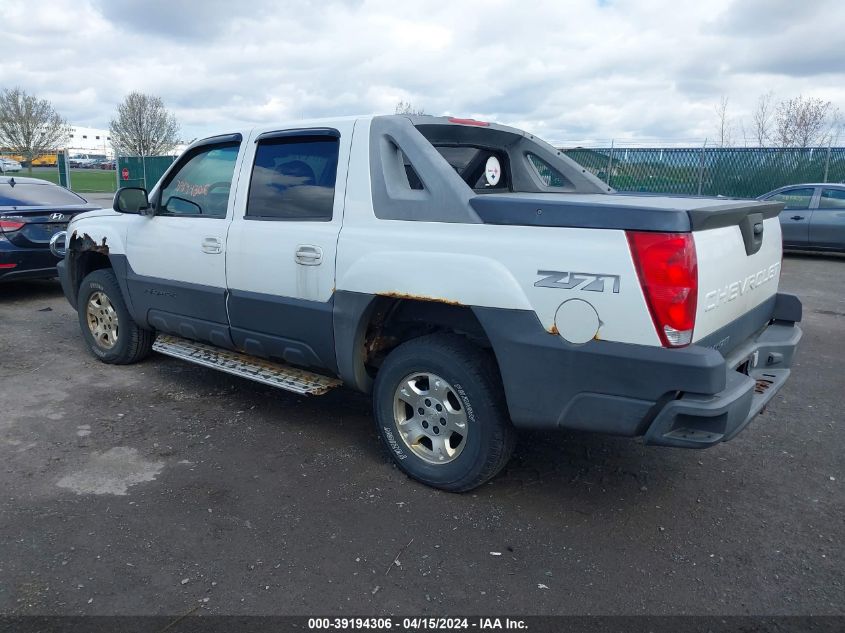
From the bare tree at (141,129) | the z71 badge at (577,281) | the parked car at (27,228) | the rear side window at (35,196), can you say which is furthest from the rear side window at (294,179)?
the bare tree at (141,129)

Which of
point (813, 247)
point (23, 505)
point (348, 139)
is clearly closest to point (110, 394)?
point (23, 505)

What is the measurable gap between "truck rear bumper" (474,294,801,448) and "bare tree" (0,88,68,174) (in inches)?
1776

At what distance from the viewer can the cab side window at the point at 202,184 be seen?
15.3 feet

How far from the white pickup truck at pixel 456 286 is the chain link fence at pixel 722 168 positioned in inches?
519

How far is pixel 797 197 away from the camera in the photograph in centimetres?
1301

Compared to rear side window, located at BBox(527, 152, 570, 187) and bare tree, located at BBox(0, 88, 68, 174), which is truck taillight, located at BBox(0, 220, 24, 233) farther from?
bare tree, located at BBox(0, 88, 68, 174)

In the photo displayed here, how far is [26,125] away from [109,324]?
1714 inches

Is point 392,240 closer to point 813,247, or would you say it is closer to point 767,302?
point 767,302

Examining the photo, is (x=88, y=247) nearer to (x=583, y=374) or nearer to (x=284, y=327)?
(x=284, y=327)

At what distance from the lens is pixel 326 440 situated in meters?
4.38

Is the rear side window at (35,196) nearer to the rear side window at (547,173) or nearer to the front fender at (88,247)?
the front fender at (88,247)

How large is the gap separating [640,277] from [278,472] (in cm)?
229

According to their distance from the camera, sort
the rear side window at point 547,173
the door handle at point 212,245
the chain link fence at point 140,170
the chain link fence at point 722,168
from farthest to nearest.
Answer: the chain link fence at point 140,170, the chain link fence at point 722,168, the rear side window at point 547,173, the door handle at point 212,245

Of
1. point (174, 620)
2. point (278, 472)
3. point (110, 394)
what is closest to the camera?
point (174, 620)
